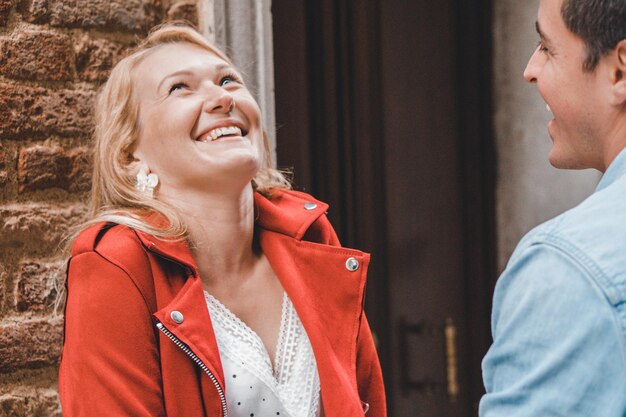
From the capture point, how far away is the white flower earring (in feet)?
5.98

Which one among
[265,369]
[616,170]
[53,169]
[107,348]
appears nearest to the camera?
[616,170]

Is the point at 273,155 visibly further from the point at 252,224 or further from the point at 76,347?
the point at 76,347

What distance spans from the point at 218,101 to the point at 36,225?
55 centimetres

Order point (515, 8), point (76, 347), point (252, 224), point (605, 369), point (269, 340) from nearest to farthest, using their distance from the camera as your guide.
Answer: point (605, 369)
point (76, 347)
point (269, 340)
point (252, 224)
point (515, 8)

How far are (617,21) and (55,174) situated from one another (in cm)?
139

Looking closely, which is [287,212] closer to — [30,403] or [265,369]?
[265,369]

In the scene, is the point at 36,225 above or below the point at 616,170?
below

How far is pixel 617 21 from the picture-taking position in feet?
3.62

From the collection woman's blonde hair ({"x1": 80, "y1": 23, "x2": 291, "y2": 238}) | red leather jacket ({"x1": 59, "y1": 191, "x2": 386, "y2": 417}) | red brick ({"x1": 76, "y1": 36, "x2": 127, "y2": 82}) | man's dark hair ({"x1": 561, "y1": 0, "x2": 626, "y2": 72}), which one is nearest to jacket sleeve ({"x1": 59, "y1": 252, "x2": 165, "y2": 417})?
red leather jacket ({"x1": 59, "y1": 191, "x2": 386, "y2": 417})

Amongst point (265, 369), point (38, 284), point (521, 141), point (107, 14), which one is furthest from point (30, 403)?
point (521, 141)

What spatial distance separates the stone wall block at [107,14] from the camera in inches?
81.0

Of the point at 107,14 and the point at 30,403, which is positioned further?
the point at 107,14

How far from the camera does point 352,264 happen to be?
6.16ft

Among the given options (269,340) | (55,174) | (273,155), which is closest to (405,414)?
(273,155)
